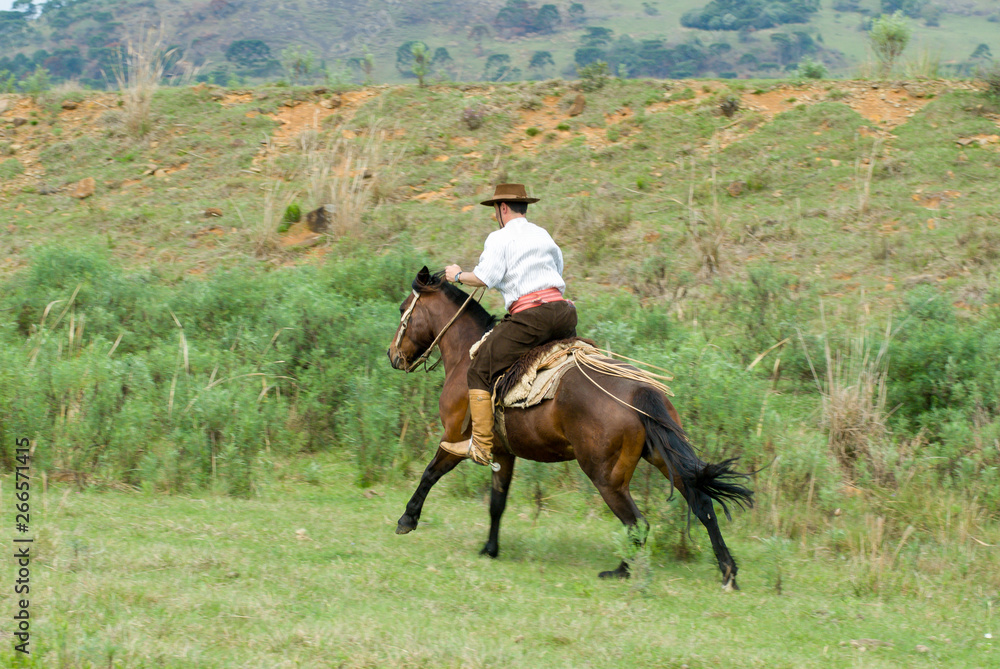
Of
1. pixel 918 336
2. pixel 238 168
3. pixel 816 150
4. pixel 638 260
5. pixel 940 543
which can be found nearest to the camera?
pixel 940 543

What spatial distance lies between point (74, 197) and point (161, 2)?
85.2m

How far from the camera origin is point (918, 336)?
9688 mm

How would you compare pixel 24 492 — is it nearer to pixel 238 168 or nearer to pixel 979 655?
pixel 979 655

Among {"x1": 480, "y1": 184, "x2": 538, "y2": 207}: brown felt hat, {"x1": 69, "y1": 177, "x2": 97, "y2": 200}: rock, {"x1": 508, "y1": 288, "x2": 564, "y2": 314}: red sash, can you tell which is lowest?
{"x1": 69, "y1": 177, "x2": 97, "y2": 200}: rock

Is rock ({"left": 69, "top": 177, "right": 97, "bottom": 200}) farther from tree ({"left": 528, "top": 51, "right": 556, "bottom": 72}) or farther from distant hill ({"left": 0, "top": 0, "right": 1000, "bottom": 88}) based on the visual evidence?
tree ({"left": 528, "top": 51, "right": 556, "bottom": 72})

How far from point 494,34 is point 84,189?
7137cm

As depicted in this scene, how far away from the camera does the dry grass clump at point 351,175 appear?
50.8ft

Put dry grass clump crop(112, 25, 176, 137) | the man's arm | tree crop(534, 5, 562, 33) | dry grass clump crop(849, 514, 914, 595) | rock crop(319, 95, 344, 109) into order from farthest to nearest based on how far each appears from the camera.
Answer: tree crop(534, 5, 562, 33)
rock crop(319, 95, 344, 109)
dry grass clump crop(112, 25, 176, 137)
the man's arm
dry grass clump crop(849, 514, 914, 595)

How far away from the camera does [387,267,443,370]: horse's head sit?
6.54 metres

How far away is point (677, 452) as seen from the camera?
209 inches

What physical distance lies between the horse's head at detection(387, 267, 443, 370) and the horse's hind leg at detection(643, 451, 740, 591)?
1.96 metres

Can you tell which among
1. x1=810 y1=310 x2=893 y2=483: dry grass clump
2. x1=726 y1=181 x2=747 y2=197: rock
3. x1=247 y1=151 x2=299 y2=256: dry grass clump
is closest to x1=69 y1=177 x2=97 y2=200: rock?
x1=247 y1=151 x2=299 y2=256: dry grass clump

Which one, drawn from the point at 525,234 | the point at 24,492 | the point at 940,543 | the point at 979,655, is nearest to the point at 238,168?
the point at 24,492

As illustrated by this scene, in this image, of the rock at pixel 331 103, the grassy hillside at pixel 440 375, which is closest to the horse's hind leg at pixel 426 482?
the grassy hillside at pixel 440 375
